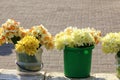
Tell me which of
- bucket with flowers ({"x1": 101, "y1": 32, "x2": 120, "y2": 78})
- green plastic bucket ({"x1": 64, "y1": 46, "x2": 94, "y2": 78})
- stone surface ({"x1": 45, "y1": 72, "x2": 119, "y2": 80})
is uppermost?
bucket with flowers ({"x1": 101, "y1": 32, "x2": 120, "y2": 78})

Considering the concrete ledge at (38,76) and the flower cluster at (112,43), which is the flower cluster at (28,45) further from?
the flower cluster at (112,43)

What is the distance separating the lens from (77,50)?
5312 millimetres

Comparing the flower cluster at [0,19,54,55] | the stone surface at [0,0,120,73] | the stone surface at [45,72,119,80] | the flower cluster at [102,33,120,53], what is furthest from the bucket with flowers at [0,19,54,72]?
the stone surface at [0,0,120,73]

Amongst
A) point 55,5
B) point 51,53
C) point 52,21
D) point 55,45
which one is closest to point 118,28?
point 52,21

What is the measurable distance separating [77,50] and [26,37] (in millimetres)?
697

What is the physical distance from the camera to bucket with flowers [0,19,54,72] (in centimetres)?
531

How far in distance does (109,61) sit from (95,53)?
540 millimetres

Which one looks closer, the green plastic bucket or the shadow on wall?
the green plastic bucket

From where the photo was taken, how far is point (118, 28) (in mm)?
9867

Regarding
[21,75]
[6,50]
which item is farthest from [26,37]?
[6,50]

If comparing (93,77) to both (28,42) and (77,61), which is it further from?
(28,42)

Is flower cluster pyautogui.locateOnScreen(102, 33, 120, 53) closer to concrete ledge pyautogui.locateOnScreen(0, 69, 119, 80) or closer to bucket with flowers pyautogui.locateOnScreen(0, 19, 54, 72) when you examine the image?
concrete ledge pyautogui.locateOnScreen(0, 69, 119, 80)

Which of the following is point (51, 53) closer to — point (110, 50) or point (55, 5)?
point (110, 50)

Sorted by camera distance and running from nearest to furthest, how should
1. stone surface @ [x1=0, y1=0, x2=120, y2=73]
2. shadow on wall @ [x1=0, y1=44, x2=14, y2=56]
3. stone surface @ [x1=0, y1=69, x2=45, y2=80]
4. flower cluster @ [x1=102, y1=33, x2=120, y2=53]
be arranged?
1. flower cluster @ [x1=102, y1=33, x2=120, y2=53]
2. stone surface @ [x1=0, y1=69, x2=45, y2=80]
3. stone surface @ [x1=0, y1=0, x2=120, y2=73]
4. shadow on wall @ [x1=0, y1=44, x2=14, y2=56]
